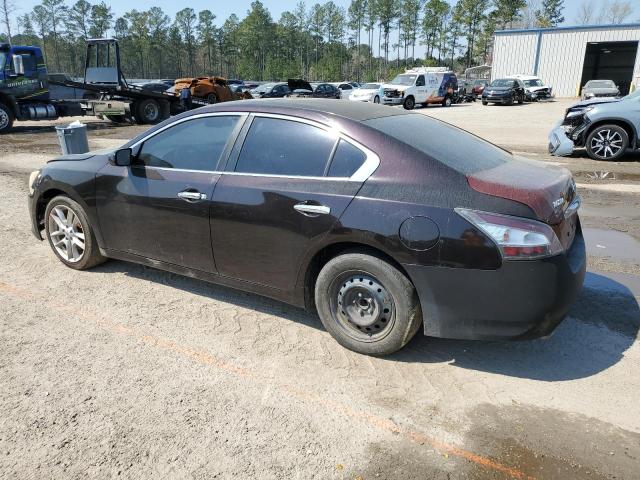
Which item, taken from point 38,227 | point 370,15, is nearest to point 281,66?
point 370,15

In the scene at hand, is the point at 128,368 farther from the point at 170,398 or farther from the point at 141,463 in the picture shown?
the point at 141,463

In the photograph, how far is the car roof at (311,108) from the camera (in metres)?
3.57

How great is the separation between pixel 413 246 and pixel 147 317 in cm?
214

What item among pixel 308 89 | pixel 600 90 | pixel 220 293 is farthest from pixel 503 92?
pixel 220 293

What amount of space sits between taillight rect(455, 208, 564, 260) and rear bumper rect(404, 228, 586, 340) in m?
0.05

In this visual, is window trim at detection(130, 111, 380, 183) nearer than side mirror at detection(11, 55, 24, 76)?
Yes

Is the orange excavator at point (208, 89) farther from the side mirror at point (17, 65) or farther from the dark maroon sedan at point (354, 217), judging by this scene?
the dark maroon sedan at point (354, 217)

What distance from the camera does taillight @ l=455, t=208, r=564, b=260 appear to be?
284 cm

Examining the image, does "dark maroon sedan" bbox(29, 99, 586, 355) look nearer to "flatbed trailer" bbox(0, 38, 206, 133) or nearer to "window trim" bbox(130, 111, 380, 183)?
"window trim" bbox(130, 111, 380, 183)

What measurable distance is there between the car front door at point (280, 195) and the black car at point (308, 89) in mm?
22621

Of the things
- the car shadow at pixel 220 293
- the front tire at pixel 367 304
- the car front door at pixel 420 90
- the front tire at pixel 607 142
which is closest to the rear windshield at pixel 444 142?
the front tire at pixel 367 304

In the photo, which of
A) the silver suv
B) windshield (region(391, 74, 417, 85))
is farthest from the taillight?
windshield (region(391, 74, 417, 85))

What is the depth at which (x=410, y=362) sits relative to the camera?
3357 millimetres

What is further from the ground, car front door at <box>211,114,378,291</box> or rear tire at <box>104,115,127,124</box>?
car front door at <box>211,114,378,291</box>
